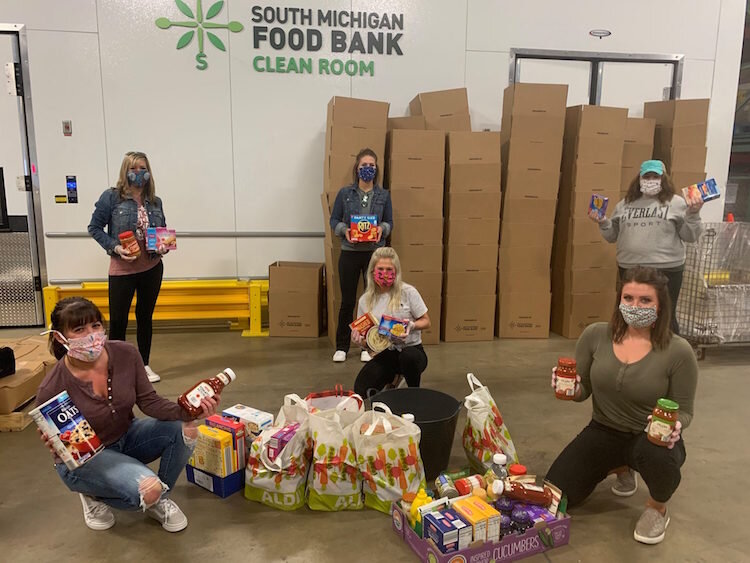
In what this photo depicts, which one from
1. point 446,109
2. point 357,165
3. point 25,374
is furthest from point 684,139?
point 25,374

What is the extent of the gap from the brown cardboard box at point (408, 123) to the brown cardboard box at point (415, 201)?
581 millimetres

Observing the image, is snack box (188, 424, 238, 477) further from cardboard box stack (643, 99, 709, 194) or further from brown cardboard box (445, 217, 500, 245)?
cardboard box stack (643, 99, 709, 194)

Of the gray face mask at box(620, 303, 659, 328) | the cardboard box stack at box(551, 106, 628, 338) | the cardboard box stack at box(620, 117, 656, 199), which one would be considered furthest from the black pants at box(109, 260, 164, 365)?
the cardboard box stack at box(620, 117, 656, 199)

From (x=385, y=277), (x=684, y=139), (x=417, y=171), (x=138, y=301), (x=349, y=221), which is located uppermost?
(x=684, y=139)

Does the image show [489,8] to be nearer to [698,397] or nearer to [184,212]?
[184,212]

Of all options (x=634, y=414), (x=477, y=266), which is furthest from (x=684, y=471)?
(x=477, y=266)

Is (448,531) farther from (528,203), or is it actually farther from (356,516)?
(528,203)

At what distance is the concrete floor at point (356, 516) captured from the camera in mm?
2014

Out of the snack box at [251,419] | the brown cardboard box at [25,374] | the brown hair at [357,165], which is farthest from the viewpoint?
the brown hair at [357,165]

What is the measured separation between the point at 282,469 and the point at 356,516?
0.34m

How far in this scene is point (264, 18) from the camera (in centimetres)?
486

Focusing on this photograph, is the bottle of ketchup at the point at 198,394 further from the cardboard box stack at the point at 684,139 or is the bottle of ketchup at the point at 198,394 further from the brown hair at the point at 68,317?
the cardboard box stack at the point at 684,139

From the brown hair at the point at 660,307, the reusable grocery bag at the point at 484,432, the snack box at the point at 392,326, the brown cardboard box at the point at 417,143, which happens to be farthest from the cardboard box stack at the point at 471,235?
the brown hair at the point at 660,307

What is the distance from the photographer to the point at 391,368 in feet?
9.97
